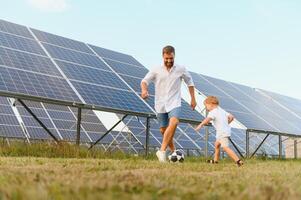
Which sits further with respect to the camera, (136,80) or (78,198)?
(136,80)

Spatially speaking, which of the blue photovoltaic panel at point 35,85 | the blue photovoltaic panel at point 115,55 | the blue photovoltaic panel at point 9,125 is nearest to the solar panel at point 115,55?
the blue photovoltaic panel at point 115,55

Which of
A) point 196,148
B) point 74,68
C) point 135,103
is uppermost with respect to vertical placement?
point 74,68

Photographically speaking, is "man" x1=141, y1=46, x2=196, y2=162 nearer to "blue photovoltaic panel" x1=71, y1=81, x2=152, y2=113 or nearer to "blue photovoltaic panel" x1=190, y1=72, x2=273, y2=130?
"blue photovoltaic panel" x1=71, y1=81, x2=152, y2=113

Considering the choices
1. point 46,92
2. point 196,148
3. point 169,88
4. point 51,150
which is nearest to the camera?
point 169,88

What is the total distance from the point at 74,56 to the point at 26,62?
308cm

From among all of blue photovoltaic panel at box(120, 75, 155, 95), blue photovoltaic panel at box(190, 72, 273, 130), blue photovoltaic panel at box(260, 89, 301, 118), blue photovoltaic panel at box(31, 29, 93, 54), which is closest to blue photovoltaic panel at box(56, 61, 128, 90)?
blue photovoltaic panel at box(120, 75, 155, 95)

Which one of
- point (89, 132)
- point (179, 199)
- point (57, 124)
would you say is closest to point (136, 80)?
point (89, 132)

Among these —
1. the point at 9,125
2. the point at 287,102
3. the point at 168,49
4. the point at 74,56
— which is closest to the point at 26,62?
the point at 9,125

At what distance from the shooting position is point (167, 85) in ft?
25.1

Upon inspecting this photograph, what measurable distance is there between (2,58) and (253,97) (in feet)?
49.0

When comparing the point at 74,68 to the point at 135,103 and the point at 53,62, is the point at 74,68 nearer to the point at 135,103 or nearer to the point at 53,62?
the point at 53,62

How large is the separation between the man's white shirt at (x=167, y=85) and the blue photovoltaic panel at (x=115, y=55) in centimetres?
1169

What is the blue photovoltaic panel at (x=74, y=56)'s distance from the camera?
16.3 meters

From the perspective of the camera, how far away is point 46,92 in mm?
12516
